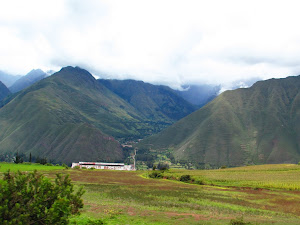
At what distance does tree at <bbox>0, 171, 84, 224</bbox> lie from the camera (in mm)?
15227

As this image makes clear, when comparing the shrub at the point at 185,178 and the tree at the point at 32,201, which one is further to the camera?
the shrub at the point at 185,178

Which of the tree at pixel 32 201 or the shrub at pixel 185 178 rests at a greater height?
the tree at pixel 32 201

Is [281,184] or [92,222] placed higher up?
[92,222]

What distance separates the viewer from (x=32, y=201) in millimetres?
16469

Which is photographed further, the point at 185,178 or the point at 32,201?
the point at 185,178

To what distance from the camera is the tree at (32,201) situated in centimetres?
1523

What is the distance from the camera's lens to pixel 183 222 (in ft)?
103

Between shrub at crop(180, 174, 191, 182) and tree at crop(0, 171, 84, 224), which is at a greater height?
tree at crop(0, 171, 84, 224)

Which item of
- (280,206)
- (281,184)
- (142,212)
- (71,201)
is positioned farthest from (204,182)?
(71,201)

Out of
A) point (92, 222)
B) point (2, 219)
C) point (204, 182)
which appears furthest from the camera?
point (204, 182)

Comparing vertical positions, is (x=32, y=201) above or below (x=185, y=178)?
above

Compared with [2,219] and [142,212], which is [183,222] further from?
[2,219]

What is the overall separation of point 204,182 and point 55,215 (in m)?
85.3

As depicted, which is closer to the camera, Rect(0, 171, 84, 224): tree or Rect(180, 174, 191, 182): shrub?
Rect(0, 171, 84, 224): tree
